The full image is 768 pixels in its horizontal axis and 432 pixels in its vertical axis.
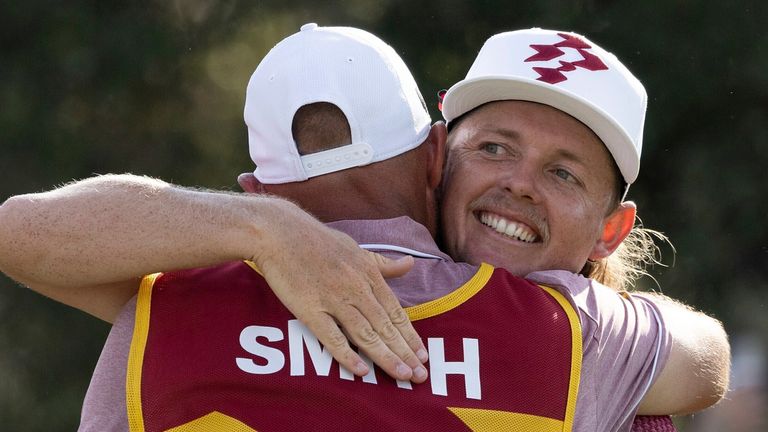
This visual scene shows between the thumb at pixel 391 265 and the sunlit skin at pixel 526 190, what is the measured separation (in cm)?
63

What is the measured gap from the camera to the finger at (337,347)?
2.84 meters

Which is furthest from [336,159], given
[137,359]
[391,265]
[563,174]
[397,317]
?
[563,174]

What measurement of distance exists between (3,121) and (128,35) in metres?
1.16

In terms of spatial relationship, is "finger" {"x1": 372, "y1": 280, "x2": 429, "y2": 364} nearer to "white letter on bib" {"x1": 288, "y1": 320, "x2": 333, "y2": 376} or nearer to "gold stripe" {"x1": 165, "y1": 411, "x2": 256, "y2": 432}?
"white letter on bib" {"x1": 288, "y1": 320, "x2": 333, "y2": 376}

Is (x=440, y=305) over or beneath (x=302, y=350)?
beneath

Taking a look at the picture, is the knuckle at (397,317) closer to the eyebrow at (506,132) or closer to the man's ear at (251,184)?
the man's ear at (251,184)

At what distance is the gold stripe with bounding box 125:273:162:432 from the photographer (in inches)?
110

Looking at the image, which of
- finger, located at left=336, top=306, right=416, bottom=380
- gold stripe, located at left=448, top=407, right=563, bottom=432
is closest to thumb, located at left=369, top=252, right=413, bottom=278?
finger, located at left=336, top=306, right=416, bottom=380

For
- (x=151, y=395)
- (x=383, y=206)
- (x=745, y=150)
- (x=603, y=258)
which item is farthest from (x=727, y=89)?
(x=151, y=395)

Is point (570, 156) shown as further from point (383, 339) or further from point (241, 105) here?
point (241, 105)

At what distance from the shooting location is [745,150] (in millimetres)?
9719

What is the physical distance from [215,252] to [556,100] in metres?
1.15

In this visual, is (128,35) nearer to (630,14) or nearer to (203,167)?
(203,167)

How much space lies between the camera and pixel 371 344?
287cm
